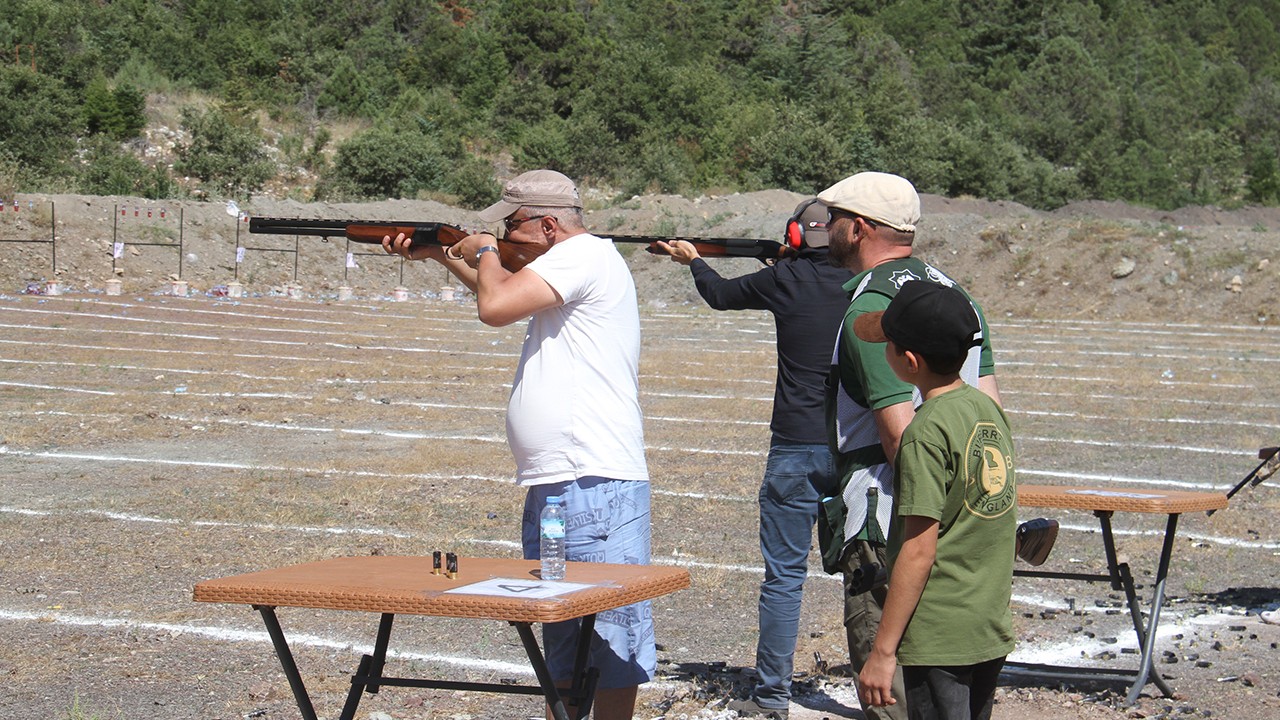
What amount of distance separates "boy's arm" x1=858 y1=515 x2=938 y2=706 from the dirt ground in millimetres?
1863

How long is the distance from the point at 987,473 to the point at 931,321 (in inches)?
13.7

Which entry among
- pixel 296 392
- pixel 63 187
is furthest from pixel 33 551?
pixel 63 187

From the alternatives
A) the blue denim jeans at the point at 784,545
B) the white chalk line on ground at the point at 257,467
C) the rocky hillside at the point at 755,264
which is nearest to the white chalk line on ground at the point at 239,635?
the blue denim jeans at the point at 784,545

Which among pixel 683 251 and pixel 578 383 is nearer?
pixel 578 383

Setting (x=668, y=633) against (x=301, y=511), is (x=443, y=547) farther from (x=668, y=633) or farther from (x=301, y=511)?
(x=668, y=633)

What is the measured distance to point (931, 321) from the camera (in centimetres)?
290

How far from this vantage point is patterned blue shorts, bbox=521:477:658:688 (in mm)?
3811

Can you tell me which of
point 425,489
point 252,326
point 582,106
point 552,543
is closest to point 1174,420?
point 425,489

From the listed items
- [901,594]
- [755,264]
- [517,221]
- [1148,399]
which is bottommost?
[1148,399]

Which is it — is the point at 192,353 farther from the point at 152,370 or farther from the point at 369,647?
the point at 369,647

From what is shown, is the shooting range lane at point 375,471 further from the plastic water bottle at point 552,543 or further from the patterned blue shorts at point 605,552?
the plastic water bottle at point 552,543

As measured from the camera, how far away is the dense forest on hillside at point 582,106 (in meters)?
40.7

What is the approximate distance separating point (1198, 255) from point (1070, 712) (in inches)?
1055

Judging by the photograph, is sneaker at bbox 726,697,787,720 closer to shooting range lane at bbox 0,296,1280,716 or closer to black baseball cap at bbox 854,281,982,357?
shooting range lane at bbox 0,296,1280,716
